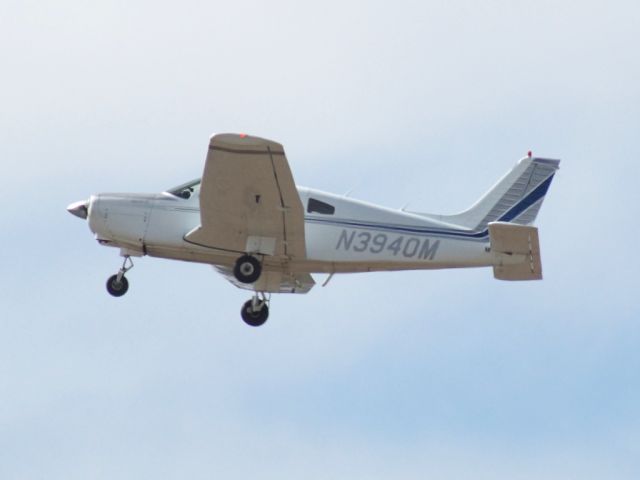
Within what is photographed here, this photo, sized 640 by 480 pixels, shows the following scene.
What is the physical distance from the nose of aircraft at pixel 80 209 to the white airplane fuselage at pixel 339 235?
58 centimetres

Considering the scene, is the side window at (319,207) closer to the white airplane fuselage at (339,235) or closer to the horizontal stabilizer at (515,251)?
the white airplane fuselage at (339,235)

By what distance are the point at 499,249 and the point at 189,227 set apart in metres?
5.05

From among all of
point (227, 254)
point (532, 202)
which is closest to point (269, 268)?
point (227, 254)

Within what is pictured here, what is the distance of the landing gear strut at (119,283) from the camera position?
78.3 feet

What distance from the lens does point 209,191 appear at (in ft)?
71.4

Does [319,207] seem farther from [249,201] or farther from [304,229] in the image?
[249,201]

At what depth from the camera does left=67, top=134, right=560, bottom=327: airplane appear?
22000 mm

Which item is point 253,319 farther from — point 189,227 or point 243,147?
point 243,147

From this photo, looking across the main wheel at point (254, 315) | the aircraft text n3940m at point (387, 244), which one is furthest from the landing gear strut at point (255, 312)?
the aircraft text n3940m at point (387, 244)

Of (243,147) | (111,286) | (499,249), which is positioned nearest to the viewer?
(243,147)

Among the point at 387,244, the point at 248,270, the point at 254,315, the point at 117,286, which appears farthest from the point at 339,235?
the point at 117,286

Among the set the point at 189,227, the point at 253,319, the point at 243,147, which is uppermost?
the point at 243,147

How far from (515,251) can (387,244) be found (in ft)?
6.80

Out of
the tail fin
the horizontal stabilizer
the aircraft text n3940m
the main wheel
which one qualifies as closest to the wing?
the aircraft text n3940m
